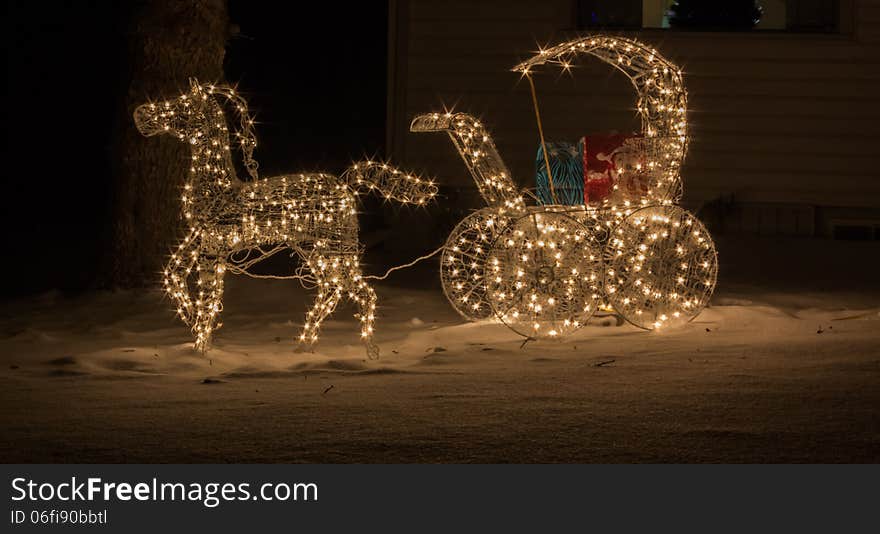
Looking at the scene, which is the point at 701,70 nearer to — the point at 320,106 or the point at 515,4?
the point at 515,4

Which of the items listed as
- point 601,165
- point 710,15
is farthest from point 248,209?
point 710,15

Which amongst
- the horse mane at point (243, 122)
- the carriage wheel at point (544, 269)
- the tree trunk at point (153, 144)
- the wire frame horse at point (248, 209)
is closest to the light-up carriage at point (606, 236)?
the carriage wheel at point (544, 269)

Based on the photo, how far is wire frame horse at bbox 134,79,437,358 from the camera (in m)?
6.63

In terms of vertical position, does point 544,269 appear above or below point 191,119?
below

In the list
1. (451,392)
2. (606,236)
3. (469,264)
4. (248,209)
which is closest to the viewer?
(451,392)

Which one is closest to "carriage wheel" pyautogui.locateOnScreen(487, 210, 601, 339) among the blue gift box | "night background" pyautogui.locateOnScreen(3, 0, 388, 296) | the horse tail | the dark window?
the horse tail

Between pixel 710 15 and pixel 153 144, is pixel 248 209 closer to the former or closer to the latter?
pixel 153 144

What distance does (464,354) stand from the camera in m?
6.68

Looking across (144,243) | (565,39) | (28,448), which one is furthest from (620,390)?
(565,39)

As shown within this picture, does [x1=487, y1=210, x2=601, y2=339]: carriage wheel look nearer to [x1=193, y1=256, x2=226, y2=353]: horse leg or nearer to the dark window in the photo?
[x1=193, y1=256, x2=226, y2=353]: horse leg

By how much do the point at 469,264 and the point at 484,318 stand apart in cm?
66

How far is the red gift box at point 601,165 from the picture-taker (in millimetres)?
7430

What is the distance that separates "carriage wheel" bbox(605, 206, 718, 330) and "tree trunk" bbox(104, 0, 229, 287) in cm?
443

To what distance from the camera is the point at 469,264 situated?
7.35 m
